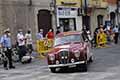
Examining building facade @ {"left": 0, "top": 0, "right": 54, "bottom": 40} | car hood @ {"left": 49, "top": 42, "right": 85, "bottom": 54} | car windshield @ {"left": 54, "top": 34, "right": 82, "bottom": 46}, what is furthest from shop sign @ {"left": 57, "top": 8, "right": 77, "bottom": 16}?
car hood @ {"left": 49, "top": 42, "right": 85, "bottom": 54}

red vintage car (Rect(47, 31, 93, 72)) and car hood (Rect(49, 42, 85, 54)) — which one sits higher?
car hood (Rect(49, 42, 85, 54))

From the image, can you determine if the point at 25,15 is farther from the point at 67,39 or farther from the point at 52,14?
the point at 67,39

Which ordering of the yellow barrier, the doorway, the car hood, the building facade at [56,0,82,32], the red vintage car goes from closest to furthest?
the red vintage car < the car hood < the yellow barrier < the building facade at [56,0,82,32] < the doorway

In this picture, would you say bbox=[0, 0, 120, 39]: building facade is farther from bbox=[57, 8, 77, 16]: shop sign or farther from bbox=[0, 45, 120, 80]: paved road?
bbox=[0, 45, 120, 80]: paved road

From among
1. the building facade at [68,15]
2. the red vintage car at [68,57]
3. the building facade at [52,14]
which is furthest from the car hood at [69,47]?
the building facade at [68,15]

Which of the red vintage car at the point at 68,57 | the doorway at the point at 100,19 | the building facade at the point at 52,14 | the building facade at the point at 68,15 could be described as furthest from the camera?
the doorway at the point at 100,19

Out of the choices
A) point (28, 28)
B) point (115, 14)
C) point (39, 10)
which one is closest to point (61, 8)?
point (39, 10)

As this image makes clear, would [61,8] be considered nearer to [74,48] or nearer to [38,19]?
[38,19]

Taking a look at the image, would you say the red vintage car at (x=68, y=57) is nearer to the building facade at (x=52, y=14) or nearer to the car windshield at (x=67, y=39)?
the car windshield at (x=67, y=39)

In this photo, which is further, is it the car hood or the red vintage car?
the car hood

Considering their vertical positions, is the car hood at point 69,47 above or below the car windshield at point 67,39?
below

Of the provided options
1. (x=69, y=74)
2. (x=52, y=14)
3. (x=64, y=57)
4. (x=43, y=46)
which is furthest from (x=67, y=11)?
(x=69, y=74)

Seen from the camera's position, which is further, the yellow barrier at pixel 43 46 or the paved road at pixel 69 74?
the yellow barrier at pixel 43 46

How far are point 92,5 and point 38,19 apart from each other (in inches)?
417
